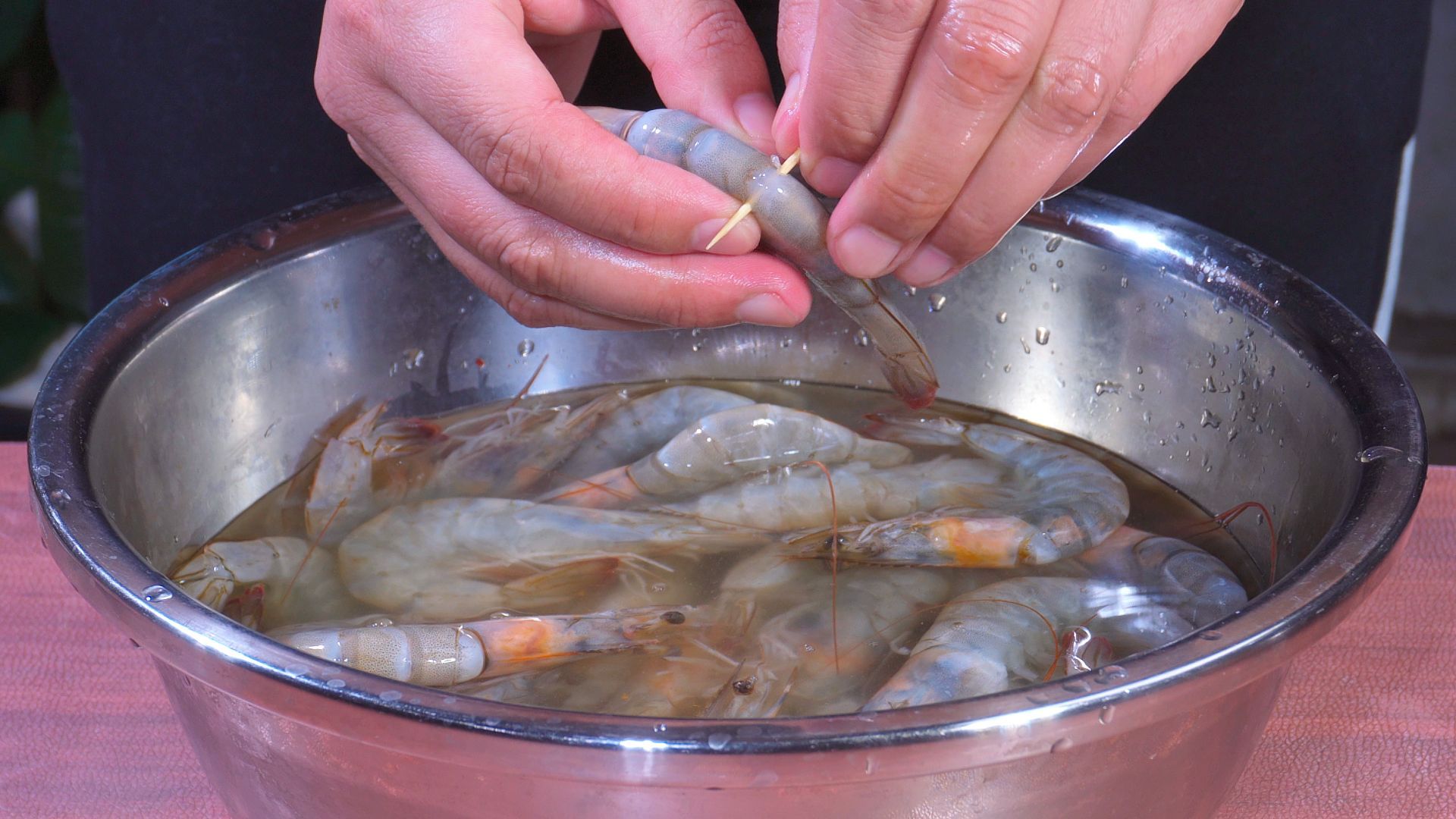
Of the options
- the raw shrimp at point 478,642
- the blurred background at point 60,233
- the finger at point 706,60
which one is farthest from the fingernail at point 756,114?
the blurred background at point 60,233

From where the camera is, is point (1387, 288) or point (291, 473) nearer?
point (291, 473)

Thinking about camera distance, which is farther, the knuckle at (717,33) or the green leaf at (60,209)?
the green leaf at (60,209)

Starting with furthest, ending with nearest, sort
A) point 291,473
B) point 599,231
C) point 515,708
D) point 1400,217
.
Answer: point 1400,217, point 291,473, point 599,231, point 515,708

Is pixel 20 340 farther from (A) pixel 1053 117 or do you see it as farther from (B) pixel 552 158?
(A) pixel 1053 117

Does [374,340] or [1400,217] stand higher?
[1400,217]

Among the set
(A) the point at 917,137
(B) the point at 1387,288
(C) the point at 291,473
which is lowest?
(C) the point at 291,473

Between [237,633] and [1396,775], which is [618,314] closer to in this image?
[237,633]

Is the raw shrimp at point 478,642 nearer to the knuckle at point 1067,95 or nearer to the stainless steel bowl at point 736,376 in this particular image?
the stainless steel bowl at point 736,376

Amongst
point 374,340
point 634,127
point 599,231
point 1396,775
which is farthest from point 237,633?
point 1396,775
